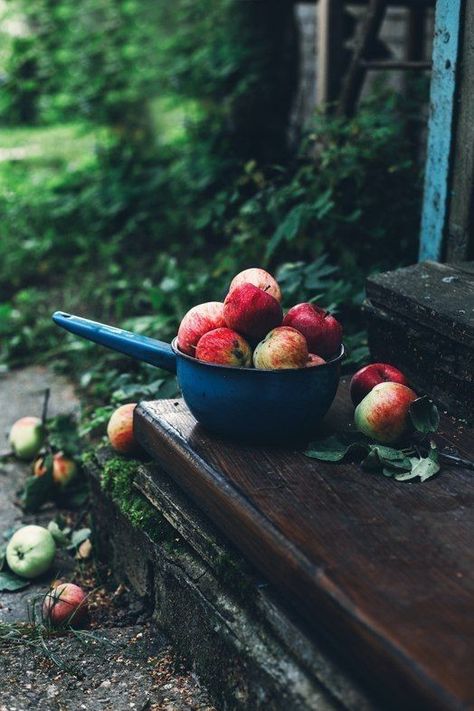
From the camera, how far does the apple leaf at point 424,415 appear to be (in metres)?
2.10

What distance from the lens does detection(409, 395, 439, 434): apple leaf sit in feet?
6.90

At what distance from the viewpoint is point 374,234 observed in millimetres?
Result: 3531

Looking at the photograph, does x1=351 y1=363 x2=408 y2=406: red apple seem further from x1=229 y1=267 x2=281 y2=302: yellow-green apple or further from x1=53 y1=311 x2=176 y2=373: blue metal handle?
x1=53 y1=311 x2=176 y2=373: blue metal handle

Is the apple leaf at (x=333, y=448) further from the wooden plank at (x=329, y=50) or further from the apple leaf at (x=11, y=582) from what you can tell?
the wooden plank at (x=329, y=50)

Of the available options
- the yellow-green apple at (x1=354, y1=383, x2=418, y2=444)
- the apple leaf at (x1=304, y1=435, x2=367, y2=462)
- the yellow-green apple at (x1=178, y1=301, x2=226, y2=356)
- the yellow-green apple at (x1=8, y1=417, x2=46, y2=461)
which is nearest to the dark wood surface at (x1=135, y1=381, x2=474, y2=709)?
the apple leaf at (x1=304, y1=435, x2=367, y2=462)

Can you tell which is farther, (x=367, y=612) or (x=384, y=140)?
(x=384, y=140)

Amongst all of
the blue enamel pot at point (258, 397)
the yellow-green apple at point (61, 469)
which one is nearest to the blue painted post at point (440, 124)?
the blue enamel pot at point (258, 397)

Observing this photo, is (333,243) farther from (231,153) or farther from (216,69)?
(216,69)

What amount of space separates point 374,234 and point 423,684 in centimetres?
244

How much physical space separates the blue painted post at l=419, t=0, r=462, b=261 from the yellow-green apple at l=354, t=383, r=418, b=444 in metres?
0.92

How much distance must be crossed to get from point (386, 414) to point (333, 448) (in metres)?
0.16

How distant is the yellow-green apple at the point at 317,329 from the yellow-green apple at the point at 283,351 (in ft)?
0.25

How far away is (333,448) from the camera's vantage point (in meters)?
2.10

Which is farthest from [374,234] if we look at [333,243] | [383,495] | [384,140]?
[383,495]
